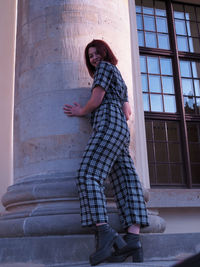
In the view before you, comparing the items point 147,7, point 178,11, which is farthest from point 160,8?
point 178,11

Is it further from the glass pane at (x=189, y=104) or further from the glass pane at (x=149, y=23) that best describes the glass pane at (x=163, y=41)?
the glass pane at (x=189, y=104)

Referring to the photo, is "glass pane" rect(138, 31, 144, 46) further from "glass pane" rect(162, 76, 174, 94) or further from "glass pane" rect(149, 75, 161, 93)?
"glass pane" rect(162, 76, 174, 94)

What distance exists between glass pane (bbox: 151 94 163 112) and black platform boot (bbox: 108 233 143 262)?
5627 mm

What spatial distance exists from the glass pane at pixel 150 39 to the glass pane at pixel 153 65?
33cm

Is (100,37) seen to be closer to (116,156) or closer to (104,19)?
(104,19)

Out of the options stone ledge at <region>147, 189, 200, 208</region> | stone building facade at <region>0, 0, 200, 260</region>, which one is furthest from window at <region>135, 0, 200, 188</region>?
stone building facade at <region>0, 0, 200, 260</region>

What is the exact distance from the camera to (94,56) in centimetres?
316

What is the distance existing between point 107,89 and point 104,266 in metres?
1.38

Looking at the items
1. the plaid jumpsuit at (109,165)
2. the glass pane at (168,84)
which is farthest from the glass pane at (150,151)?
the plaid jumpsuit at (109,165)

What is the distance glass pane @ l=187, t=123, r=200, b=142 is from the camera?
826cm

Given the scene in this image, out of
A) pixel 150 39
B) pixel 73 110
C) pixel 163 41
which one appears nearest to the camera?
pixel 73 110

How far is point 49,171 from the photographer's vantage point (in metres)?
3.28

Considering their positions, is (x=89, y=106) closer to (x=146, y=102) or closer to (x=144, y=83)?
(x=146, y=102)

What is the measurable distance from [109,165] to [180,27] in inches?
278
